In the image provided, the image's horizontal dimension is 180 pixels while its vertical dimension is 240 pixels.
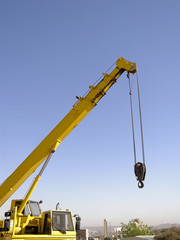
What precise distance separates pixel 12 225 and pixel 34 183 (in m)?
1.78

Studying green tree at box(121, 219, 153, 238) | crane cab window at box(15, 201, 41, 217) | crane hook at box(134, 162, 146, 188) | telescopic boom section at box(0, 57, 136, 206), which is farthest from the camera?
green tree at box(121, 219, 153, 238)

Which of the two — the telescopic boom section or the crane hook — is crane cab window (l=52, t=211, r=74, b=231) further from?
the crane hook

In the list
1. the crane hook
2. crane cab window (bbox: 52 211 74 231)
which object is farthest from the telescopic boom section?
the crane hook

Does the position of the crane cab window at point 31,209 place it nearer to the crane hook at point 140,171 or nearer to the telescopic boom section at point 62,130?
the telescopic boom section at point 62,130

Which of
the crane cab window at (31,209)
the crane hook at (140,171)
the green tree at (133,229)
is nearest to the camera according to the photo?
the crane hook at (140,171)

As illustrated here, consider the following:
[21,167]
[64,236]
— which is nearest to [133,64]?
[21,167]

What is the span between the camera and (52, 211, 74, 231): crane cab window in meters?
9.78

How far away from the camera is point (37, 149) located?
11305mm

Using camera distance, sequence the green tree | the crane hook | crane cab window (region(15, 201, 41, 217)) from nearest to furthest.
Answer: the crane hook, crane cab window (region(15, 201, 41, 217)), the green tree

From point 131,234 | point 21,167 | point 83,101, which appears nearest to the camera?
point 21,167

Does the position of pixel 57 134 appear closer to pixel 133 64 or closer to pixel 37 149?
pixel 37 149

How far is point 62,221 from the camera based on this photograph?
10.0 m

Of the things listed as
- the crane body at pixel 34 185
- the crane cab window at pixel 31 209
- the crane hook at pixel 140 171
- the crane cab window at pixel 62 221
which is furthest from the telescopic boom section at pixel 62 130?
the crane hook at pixel 140 171

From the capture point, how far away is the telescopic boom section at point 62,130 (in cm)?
1095
